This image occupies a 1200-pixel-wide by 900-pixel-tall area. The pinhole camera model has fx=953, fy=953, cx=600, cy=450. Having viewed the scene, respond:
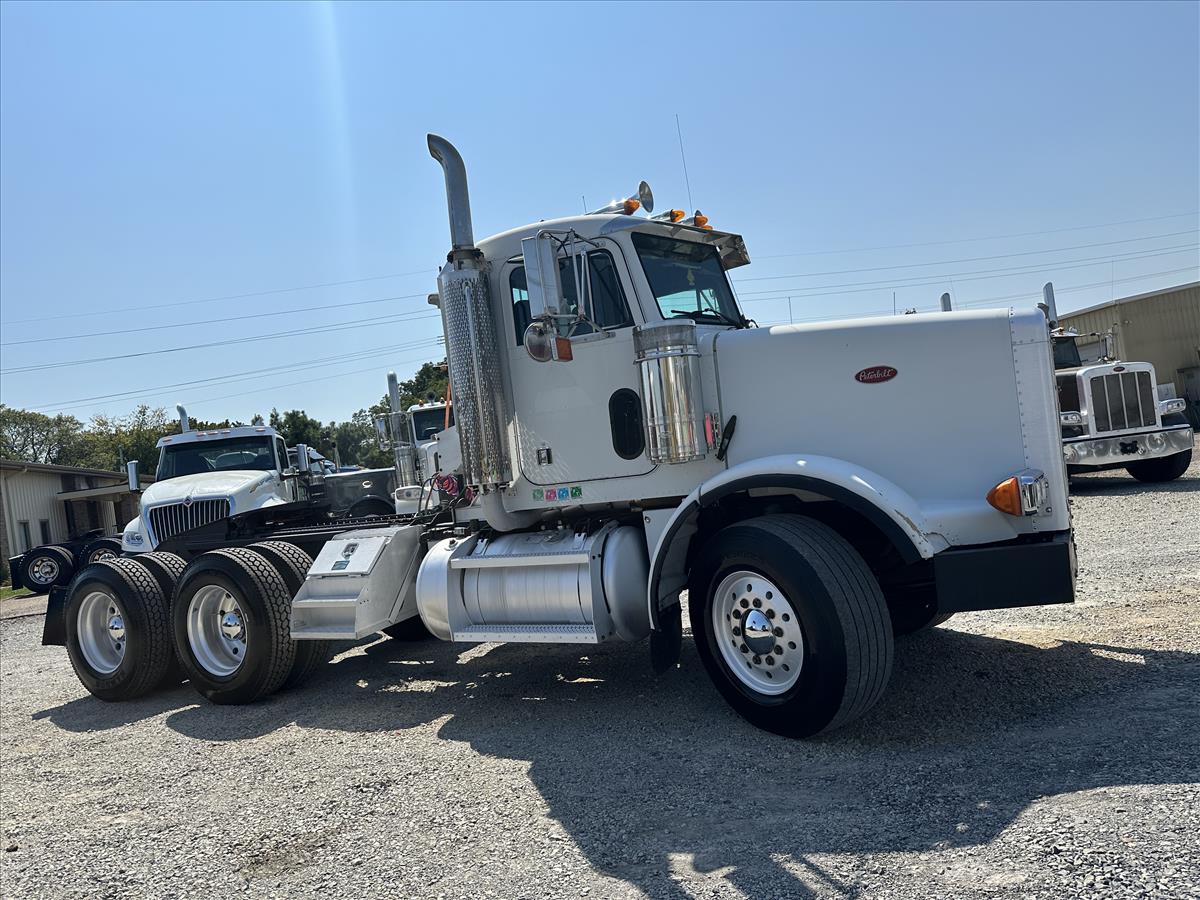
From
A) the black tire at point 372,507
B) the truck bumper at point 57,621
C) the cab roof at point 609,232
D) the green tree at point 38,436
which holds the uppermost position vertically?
the green tree at point 38,436

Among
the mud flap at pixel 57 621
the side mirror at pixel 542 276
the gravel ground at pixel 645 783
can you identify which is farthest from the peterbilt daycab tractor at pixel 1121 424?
the mud flap at pixel 57 621

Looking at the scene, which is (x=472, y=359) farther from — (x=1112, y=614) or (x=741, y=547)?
(x=1112, y=614)

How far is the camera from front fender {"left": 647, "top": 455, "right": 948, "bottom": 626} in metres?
4.77

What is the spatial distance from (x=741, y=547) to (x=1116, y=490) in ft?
42.1

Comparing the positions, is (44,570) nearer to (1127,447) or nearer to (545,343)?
(545,343)

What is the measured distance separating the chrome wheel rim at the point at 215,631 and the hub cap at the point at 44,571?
603 inches

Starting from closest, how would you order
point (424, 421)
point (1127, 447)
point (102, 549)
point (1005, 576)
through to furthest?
1. point (1005, 576)
2. point (424, 421)
3. point (1127, 447)
4. point (102, 549)

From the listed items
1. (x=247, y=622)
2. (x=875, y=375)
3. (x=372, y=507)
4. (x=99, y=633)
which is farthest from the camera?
(x=372, y=507)

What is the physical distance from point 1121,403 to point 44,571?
2107cm

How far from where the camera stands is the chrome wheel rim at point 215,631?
721 centimetres

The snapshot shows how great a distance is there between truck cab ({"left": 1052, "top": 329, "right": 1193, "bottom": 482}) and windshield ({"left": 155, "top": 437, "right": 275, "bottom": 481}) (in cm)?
1214

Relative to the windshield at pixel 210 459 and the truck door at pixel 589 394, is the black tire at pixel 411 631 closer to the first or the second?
the truck door at pixel 589 394

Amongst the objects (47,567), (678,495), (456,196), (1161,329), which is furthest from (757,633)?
(1161,329)

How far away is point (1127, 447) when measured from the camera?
48.7ft
